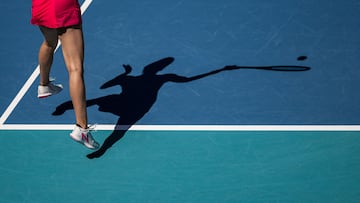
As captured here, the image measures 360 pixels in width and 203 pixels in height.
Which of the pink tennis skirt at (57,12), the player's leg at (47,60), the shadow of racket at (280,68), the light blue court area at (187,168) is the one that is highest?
the pink tennis skirt at (57,12)

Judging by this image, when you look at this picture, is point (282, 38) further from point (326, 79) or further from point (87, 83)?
point (87, 83)

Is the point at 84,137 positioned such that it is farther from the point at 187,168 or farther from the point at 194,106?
the point at 194,106

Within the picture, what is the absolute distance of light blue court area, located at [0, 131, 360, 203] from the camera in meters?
6.29

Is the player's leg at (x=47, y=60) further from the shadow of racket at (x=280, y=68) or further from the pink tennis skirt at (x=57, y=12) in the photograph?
the shadow of racket at (x=280, y=68)

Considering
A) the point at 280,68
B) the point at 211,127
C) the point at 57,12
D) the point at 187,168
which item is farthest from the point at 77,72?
the point at 280,68

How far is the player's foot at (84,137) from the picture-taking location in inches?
264

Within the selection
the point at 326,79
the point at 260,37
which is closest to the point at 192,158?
the point at 326,79

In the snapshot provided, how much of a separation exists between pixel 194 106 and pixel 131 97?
798mm

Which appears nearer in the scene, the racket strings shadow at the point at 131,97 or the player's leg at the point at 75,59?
the player's leg at the point at 75,59

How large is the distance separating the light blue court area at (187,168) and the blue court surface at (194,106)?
0.05 ft

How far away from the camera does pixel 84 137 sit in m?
6.74

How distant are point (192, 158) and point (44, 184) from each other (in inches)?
58.7

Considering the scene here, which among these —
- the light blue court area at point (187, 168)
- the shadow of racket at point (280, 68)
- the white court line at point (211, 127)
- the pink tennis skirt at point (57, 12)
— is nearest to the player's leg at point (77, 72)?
the pink tennis skirt at point (57, 12)

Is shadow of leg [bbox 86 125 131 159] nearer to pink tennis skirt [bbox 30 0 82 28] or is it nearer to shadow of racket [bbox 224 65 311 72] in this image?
pink tennis skirt [bbox 30 0 82 28]
